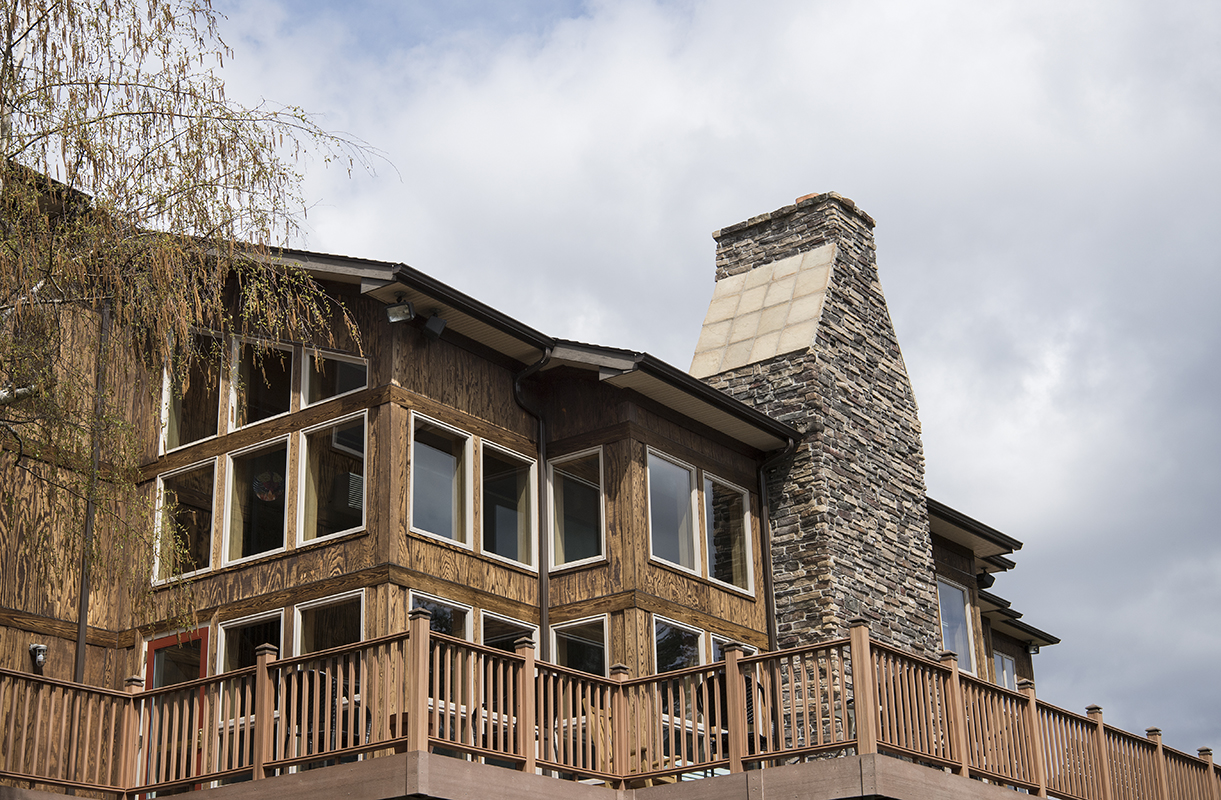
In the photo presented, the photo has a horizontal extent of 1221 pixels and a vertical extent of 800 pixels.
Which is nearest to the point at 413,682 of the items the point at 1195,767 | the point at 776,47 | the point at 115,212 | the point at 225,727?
the point at 225,727

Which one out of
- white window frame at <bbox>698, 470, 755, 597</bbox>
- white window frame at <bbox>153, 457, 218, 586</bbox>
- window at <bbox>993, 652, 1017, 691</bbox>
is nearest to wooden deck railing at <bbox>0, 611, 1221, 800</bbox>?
white window frame at <bbox>153, 457, 218, 586</bbox>

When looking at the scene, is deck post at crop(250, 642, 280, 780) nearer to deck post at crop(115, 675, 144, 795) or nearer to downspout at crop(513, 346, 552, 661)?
deck post at crop(115, 675, 144, 795)

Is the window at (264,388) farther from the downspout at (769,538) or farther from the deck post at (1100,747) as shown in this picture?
the deck post at (1100,747)

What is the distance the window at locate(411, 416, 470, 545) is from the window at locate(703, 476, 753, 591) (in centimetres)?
304

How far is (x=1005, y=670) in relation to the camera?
2258 centimetres

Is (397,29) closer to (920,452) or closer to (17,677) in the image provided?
(17,677)

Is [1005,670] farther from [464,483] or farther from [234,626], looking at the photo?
[234,626]

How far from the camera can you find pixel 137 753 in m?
11.3

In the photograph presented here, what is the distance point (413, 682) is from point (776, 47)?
11.5 m

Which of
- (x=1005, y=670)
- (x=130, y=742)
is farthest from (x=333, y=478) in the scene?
(x=1005, y=670)

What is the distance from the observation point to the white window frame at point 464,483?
1289 cm

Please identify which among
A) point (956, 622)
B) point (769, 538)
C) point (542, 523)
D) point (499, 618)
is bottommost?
point (499, 618)

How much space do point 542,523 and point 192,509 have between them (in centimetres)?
382

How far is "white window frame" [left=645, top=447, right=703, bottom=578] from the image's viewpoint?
46.3ft
